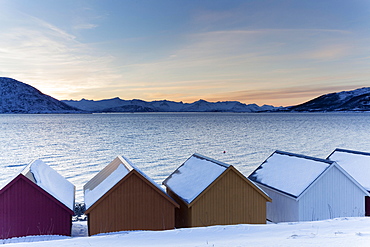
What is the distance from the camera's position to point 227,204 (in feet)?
50.3

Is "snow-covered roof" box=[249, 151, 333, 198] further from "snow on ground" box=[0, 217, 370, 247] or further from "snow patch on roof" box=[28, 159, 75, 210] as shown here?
"snow patch on roof" box=[28, 159, 75, 210]

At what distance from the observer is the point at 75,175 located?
39562 millimetres

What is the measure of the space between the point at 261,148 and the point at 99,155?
109 feet

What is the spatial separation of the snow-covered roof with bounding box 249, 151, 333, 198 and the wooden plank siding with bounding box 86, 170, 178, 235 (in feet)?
21.7

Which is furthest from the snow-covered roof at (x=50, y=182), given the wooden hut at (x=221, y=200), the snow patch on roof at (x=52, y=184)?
the wooden hut at (x=221, y=200)

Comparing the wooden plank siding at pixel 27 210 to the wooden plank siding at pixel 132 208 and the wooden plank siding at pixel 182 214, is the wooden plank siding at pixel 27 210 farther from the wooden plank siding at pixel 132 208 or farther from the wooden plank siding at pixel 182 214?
the wooden plank siding at pixel 182 214

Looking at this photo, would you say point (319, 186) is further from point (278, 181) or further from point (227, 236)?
point (227, 236)

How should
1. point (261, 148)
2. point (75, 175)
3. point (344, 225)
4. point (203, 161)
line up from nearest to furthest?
1. point (344, 225)
2. point (203, 161)
3. point (75, 175)
4. point (261, 148)

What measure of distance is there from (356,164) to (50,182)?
61.0ft

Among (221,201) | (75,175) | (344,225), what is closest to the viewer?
(344,225)

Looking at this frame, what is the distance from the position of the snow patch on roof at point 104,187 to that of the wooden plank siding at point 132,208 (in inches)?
14.3

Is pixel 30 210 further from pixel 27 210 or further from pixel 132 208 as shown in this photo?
pixel 132 208

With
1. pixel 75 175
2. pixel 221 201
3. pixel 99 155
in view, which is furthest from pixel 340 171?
pixel 99 155

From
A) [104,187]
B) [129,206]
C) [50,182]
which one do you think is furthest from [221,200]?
[50,182]
